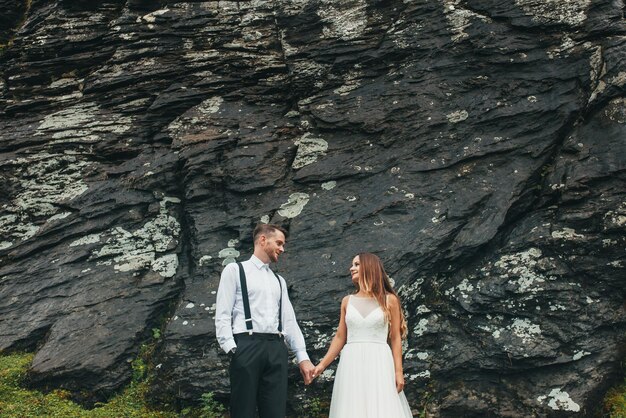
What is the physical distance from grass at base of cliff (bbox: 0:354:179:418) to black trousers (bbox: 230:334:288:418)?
304cm

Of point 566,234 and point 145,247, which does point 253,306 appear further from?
point 566,234

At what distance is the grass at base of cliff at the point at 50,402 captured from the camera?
941 cm

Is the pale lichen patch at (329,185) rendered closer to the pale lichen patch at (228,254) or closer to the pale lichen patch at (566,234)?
the pale lichen patch at (228,254)

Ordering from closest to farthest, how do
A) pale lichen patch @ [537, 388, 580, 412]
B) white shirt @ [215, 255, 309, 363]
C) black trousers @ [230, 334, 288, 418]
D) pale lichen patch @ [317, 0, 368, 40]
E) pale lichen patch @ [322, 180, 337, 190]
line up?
1. black trousers @ [230, 334, 288, 418]
2. white shirt @ [215, 255, 309, 363]
3. pale lichen patch @ [537, 388, 580, 412]
4. pale lichen patch @ [322, 180, 337, 190]
5. pale lichen patch @ [317, 0, 368, 40]

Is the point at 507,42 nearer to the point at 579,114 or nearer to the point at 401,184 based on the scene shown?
the point at 579,114

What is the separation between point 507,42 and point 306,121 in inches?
152

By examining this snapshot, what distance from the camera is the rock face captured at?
9.78m

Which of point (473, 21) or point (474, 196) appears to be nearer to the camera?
point (474, 196)

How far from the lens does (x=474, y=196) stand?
10.6m

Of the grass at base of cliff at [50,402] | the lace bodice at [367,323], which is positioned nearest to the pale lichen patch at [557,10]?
the lace bodice at [367,323]

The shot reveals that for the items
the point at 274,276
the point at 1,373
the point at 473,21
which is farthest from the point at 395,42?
the point at 1,373

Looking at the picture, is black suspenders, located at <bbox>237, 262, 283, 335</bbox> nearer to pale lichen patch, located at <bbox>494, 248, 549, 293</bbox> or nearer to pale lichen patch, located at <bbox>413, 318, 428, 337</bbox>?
pale lichen patch, located at <bbox>413, 318, 428, 337</bbox>

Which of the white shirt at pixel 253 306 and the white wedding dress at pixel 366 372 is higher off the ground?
the white shirt at pixel 253 306

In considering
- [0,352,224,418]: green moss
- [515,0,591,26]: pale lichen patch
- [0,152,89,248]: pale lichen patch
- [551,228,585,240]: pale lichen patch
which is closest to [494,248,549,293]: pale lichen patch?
[551,228,585,240]: pale lichen patch
